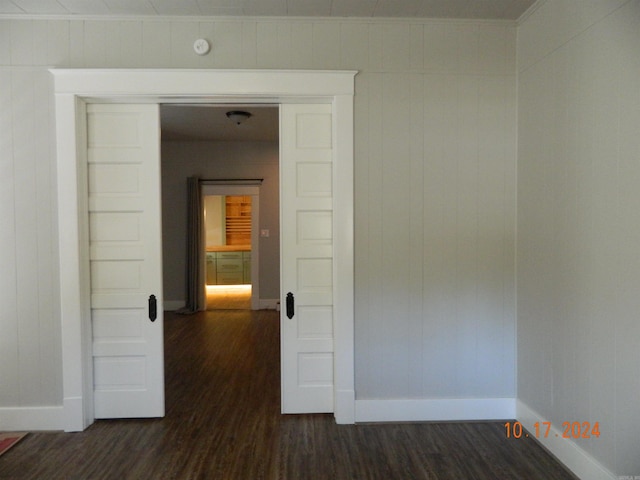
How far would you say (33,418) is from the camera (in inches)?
108

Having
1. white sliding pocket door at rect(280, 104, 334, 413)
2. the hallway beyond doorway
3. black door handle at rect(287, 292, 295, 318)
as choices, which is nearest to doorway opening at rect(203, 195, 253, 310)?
the hallway beyond doorway

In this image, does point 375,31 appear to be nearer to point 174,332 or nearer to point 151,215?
point 151,215

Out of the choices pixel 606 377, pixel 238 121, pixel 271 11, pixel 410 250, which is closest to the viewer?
pixel 606 377

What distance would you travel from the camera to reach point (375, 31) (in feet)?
9.10

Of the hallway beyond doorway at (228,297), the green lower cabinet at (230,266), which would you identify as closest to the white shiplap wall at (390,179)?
the hallway beyond doorway at (228,297)

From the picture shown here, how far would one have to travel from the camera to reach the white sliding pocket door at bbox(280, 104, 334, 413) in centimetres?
288

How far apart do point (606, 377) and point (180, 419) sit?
9.13 feet

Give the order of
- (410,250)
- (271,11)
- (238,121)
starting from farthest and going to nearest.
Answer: (238,121), (410,250), (271,11)

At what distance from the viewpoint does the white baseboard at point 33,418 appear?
8.96 ft

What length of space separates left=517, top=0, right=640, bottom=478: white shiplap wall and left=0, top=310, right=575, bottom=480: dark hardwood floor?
17.8 inches

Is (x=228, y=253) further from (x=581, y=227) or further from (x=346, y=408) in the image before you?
(x=581, y=227)

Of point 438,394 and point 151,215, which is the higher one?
point 151,215

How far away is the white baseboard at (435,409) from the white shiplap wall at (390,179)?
0.06 m

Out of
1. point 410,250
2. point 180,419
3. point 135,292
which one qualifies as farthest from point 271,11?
point 180,419
